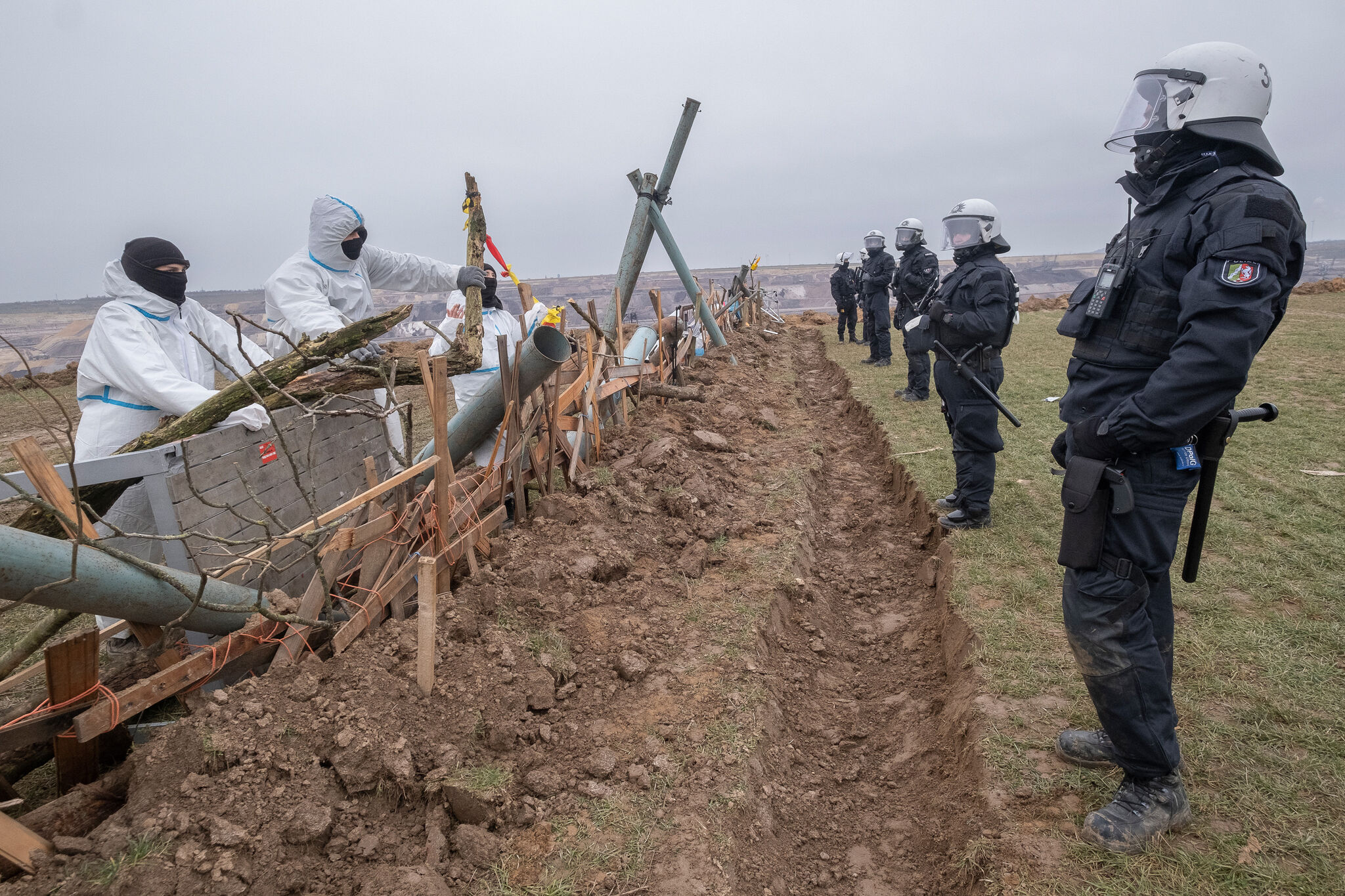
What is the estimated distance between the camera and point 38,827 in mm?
2016

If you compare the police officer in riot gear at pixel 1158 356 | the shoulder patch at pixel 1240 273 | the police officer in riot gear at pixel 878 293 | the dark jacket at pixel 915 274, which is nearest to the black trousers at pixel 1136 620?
the police officer in riot gear at pixel 1158 356

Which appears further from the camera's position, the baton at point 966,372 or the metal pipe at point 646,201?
the metal pipe at point 646,201

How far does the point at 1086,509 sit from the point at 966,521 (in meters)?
2.85

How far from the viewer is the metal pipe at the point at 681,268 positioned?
871 centimetres

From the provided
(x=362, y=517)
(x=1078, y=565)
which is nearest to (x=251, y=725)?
(x=362, y=517)

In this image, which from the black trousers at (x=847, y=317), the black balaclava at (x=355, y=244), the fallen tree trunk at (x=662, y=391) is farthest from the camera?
the black trousers at (x=847, y=317)

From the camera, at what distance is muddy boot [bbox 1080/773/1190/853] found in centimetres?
220

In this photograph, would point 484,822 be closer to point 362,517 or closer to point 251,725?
point 251,725

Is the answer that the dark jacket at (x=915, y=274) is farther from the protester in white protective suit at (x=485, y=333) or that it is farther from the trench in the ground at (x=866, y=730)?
the protester in white protective suit at (x=485, y=333)

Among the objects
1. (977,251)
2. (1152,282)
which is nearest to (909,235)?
(977,251)

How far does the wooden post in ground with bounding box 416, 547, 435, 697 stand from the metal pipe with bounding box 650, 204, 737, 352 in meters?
6.94

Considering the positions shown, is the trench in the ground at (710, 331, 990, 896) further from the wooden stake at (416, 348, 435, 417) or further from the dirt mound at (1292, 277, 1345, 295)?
the dirt mound at (1292, 277, 1345, 295)

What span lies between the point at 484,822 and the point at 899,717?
2.02 meters

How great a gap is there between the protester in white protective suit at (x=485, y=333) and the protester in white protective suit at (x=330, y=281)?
529 mm
